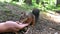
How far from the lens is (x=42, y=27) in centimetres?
759

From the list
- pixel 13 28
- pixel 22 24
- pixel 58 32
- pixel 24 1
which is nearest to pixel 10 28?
pixel 13 28

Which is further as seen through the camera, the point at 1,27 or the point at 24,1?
the point at 24,1

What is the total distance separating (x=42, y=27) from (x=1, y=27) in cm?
356

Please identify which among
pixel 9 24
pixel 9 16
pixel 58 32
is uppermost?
pixel 9 24

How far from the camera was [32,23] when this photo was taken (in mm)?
3979

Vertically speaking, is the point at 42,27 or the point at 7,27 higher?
the point at 7,27

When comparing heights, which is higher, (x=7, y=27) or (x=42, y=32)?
(x=7, y=27)

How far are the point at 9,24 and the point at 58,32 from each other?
10.9 feet

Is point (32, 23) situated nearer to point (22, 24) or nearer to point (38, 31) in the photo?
point (22, 24)

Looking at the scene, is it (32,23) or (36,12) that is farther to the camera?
(36,12)

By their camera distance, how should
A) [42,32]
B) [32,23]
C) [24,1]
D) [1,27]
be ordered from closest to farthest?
[32,23] → [1,27] → [42,32] → [24,1]

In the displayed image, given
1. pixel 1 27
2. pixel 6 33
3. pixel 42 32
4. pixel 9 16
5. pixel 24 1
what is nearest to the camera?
pixel 1 27

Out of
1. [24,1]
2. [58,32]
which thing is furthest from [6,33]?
[24,1]

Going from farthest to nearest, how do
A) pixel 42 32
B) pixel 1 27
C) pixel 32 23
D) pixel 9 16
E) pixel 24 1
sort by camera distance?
1. pixel 24 1
2. pixel 9 16
3. pixel 42 32
4. pixel 1 27
5. pixel 32 23
